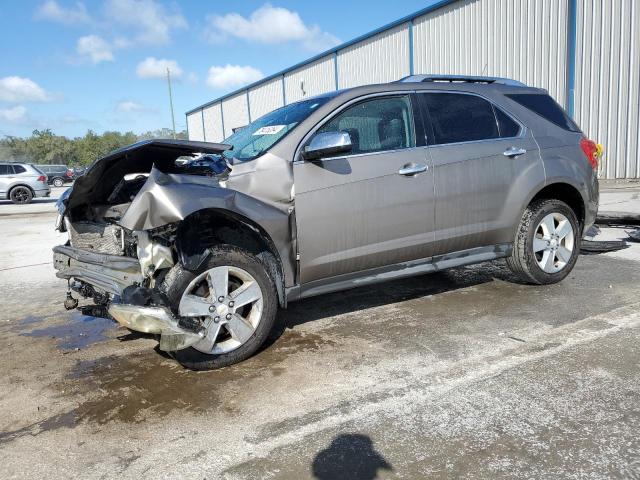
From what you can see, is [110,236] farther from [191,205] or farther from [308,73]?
[308,73]

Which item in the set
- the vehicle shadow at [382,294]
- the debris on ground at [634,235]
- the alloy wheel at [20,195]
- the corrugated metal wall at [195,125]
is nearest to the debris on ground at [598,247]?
the debris on ground at [634,235]

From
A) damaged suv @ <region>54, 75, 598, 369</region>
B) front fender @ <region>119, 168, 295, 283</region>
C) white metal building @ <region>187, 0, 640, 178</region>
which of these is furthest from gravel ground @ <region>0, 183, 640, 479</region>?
white metal building @ <region>187, 0, 640, 178</region>

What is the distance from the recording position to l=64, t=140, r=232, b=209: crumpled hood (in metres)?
3.55

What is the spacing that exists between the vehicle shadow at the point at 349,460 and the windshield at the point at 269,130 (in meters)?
2.08

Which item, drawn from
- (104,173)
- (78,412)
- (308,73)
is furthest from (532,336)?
(308,73)

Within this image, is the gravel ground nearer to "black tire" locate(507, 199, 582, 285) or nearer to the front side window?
"black tire" locate(507, 199, 582, 285)

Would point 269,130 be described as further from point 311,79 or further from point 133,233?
point 311,79

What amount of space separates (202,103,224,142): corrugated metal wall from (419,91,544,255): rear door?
37.5 m

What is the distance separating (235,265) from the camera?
3377 millimetres

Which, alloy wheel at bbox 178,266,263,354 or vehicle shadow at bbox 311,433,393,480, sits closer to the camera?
vehicle shadow at bbox 311,433,393,480

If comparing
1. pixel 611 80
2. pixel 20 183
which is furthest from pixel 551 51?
pixel 20 183

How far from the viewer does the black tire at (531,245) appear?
4.78 meters

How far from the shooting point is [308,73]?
27.1m

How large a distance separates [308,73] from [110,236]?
24766 millimetres
